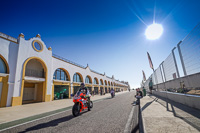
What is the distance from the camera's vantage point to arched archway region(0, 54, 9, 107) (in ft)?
33.1

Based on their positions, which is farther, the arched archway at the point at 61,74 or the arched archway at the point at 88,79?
the arched archway at the point at 88,79

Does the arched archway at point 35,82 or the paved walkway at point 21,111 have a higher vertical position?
the arched archway at point 35,82

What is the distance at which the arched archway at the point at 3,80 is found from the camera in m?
10.1

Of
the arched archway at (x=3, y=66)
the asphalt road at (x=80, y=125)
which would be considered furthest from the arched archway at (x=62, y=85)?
the asphalt road at (x=80, y=125)

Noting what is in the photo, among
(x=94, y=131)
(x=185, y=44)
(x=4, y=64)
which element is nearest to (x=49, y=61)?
(x=4, y=64)

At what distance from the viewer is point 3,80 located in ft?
33.8

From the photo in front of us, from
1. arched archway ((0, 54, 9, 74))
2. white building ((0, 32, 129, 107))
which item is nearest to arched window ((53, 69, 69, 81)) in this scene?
white building ((0, 32, 129, 107))

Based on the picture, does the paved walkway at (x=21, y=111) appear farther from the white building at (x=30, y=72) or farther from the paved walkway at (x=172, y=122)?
the paved walkway at (x=172, y=122)

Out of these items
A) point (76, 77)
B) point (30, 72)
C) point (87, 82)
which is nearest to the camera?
point (30, 72)

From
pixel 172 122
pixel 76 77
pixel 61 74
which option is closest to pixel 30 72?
pixel 61 74

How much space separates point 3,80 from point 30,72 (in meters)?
4.51

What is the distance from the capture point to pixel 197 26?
428cm

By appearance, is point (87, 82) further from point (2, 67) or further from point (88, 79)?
point (2, 67)

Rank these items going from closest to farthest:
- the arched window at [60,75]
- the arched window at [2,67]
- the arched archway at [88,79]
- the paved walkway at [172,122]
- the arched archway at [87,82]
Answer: the paved walkway at [172,122]
the arched window at [2,67]
the arched window at [60,75]
the arched archway at [87,82]
the arched archway at [88,79]
